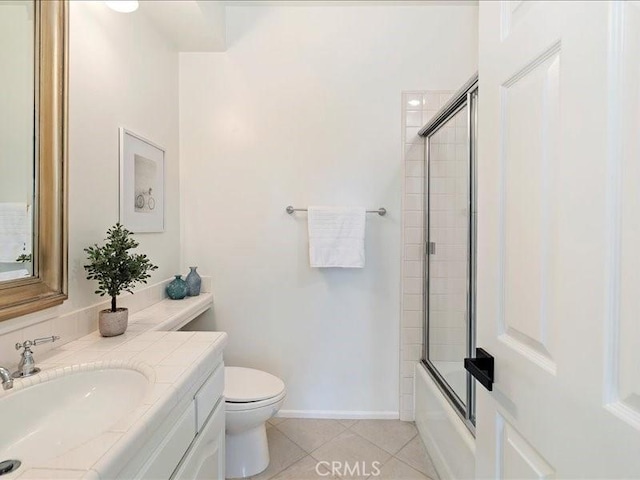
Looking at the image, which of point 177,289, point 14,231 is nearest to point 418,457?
point 177,289

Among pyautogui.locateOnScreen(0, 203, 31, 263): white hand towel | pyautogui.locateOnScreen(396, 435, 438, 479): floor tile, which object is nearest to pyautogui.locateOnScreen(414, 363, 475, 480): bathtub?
pyautogui.locateOnScreen(396, 435, 438, 479): floor tile

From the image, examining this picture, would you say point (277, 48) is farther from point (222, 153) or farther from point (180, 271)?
point (180, 271)

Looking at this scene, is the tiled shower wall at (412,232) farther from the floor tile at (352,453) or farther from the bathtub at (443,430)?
the floor tile at (352,453)

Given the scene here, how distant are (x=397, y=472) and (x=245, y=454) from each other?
766 millimetres

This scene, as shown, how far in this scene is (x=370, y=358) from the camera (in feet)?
6.77

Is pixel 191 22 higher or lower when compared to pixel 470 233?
higher

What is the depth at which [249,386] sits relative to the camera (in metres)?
1.61

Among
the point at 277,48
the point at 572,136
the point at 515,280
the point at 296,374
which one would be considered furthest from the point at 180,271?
the point at 572,136

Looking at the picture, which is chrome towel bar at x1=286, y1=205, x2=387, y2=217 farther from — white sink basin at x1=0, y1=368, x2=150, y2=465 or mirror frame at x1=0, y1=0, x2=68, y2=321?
white sink basin at x1=0, y1=368, x2=150, y2=465

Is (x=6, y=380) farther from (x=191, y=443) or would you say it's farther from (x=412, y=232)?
(x=412, y=232)

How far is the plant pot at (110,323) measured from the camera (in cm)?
122

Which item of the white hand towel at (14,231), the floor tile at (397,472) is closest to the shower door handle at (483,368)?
the floor tile at (397,472)

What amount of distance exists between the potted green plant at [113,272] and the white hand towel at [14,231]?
236 mm

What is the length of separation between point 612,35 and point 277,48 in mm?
1949
